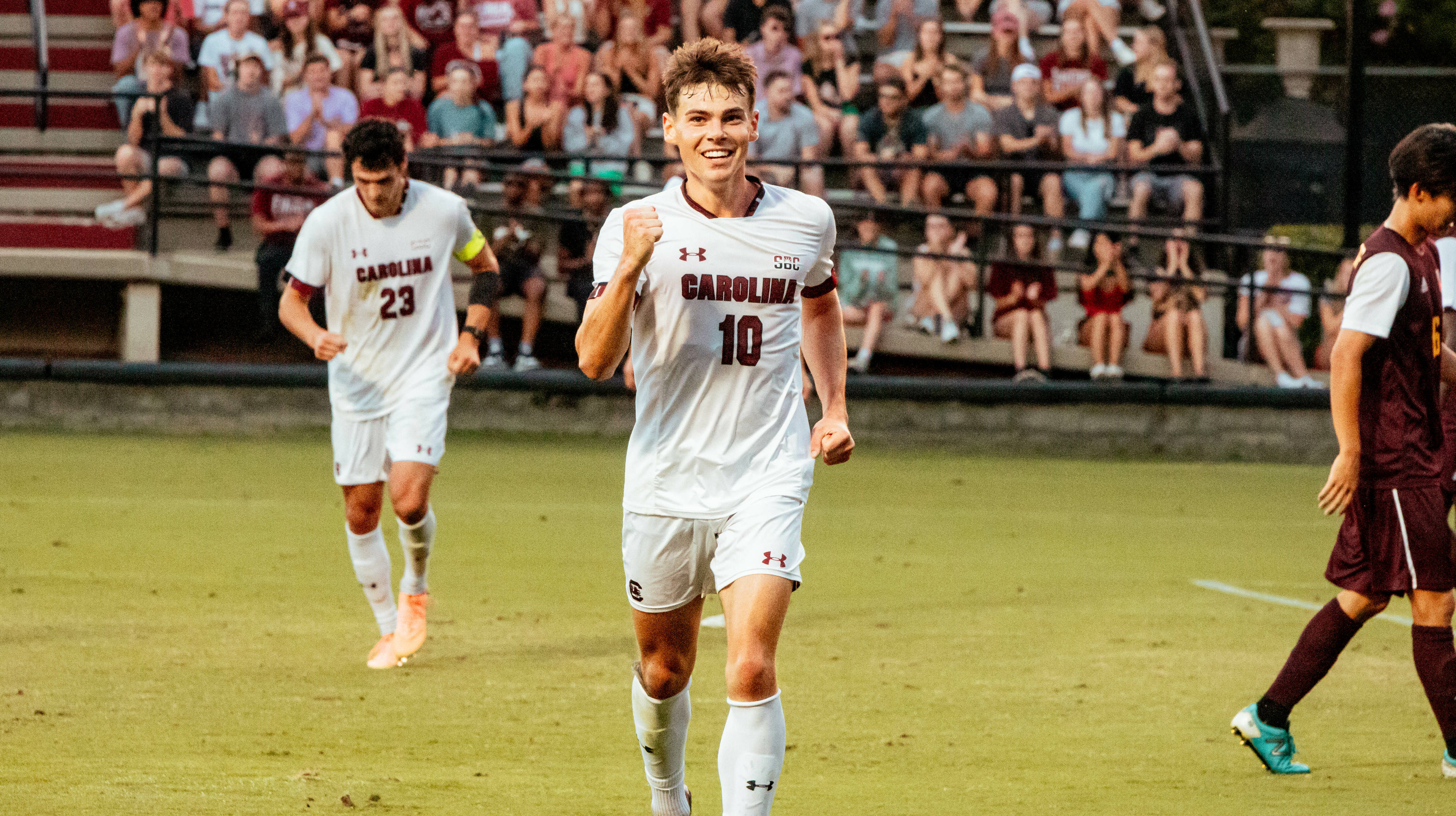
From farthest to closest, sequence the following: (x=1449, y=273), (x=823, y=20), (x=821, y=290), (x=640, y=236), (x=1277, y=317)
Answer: (x=823, y=20) → (x=1277, y=317) → (x=1449, y=273) → (x=821, y=290) → (x=640, y=236)

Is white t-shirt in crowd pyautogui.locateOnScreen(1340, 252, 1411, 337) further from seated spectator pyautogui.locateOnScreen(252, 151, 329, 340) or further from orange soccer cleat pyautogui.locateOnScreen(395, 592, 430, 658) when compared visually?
seated spectator pyautogui.locateOnScreen(252, 151, 329, 340)

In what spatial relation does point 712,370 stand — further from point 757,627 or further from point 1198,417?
point 1198,417

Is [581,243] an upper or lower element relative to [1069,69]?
lower

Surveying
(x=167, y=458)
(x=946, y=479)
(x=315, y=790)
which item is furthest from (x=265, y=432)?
(x=315, y=790)

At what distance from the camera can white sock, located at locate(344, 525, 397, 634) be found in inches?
332

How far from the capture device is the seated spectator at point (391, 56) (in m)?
18.4

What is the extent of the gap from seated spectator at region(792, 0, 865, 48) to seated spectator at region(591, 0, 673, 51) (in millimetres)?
318

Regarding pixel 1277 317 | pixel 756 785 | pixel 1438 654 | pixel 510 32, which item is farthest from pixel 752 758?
pixel 510 32

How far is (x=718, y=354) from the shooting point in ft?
17.2

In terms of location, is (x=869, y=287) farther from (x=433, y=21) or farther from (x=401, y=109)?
(x=433, y=21)

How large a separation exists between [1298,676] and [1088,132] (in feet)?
41.4

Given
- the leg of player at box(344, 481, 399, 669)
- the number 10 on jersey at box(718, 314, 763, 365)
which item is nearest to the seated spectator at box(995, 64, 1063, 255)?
the leg of player at box(344, 481, 399, 669)

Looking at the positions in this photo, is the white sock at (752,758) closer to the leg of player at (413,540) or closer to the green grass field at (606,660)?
the green grass field at (606,660)

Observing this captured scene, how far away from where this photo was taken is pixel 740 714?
500 centimetres
